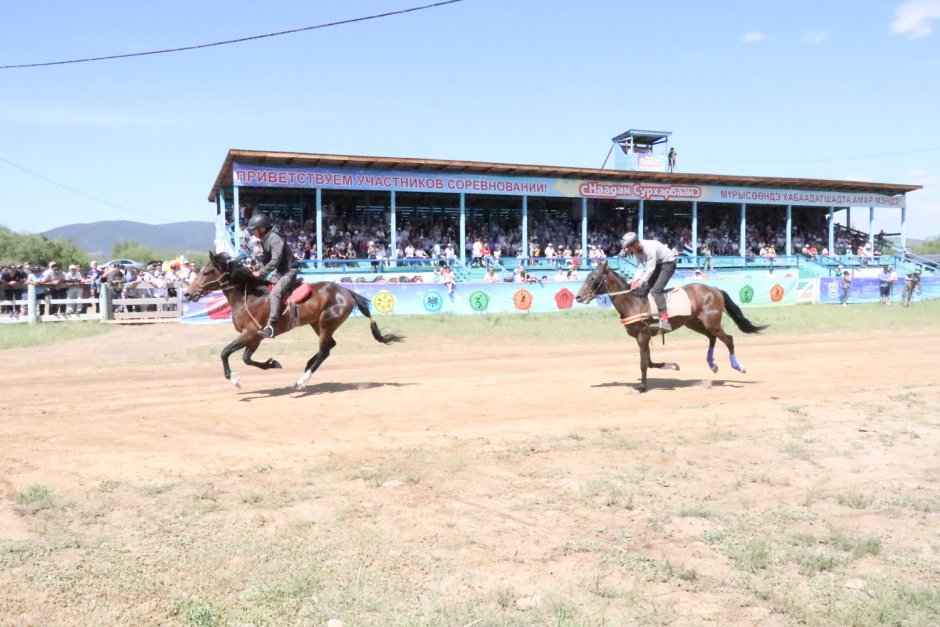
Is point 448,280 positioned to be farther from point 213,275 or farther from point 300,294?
Answer: point 213,275

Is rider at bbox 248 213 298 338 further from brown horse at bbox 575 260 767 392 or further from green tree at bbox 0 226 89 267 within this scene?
green tree at bbox 0 226 89 267

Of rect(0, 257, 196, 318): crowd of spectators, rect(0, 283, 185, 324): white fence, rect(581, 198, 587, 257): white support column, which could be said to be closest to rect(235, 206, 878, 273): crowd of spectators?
rect(581, 198, 587, 257): white support column

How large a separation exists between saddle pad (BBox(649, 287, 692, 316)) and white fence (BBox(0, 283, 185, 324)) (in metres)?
17.9

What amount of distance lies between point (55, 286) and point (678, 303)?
2138 centimetres

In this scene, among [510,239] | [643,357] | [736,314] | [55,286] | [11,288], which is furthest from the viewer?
[510,239]

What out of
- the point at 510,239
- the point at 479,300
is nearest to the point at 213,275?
the point at 479,300

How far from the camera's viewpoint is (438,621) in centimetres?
408

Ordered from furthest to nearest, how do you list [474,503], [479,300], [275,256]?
[479,300], [275,256], [474,503]

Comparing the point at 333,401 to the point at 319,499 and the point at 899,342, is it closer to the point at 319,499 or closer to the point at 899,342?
the point at 319,499

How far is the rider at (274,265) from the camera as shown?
1159 centimetres

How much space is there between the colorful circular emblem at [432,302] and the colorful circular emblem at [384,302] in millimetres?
1211

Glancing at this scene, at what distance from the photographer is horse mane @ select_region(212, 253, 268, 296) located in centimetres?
1161

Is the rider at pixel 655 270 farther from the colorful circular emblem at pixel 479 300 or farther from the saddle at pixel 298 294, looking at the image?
the colorful circular emblem at pixel 479 300

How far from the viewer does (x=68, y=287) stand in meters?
25.6
